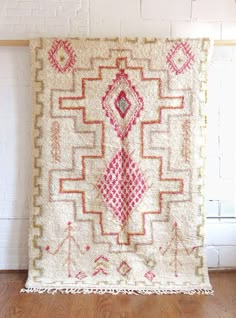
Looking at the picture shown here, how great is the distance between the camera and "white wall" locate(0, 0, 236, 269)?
1.67 metres

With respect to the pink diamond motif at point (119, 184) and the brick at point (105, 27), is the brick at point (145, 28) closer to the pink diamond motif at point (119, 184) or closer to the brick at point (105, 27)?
the brick at point (105, 27)

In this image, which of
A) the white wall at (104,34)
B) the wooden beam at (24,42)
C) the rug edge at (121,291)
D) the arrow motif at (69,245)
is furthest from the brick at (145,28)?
the rug edge at (121,291)

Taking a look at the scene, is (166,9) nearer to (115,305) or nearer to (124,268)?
(124,268)

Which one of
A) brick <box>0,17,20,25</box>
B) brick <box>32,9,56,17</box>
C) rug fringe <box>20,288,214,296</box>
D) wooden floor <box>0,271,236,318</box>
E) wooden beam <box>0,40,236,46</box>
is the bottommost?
wooden floor <box>0,271,236,318</box>

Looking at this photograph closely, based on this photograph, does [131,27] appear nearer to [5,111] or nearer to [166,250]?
[5,111]

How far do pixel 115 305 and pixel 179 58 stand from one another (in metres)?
1.05

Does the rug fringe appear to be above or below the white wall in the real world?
below

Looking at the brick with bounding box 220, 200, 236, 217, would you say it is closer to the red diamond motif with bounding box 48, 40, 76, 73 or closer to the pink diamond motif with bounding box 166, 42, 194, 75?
the pink diamond motif with bounding box 166, 42, 194, 75

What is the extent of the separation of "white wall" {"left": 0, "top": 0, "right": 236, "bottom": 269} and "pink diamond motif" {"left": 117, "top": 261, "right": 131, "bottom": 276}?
403mm

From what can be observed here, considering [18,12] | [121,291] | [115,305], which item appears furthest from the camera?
[18,12]

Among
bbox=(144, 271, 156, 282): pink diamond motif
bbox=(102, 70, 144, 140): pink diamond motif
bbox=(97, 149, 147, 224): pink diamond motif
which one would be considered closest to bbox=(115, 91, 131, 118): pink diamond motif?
bbox=(102, 70, 144, 140): pink diamond motif

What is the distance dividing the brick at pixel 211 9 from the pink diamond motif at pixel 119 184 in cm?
71

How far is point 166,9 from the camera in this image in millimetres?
1684

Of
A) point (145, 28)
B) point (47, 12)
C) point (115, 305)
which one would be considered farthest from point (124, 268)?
point (47, 12)
